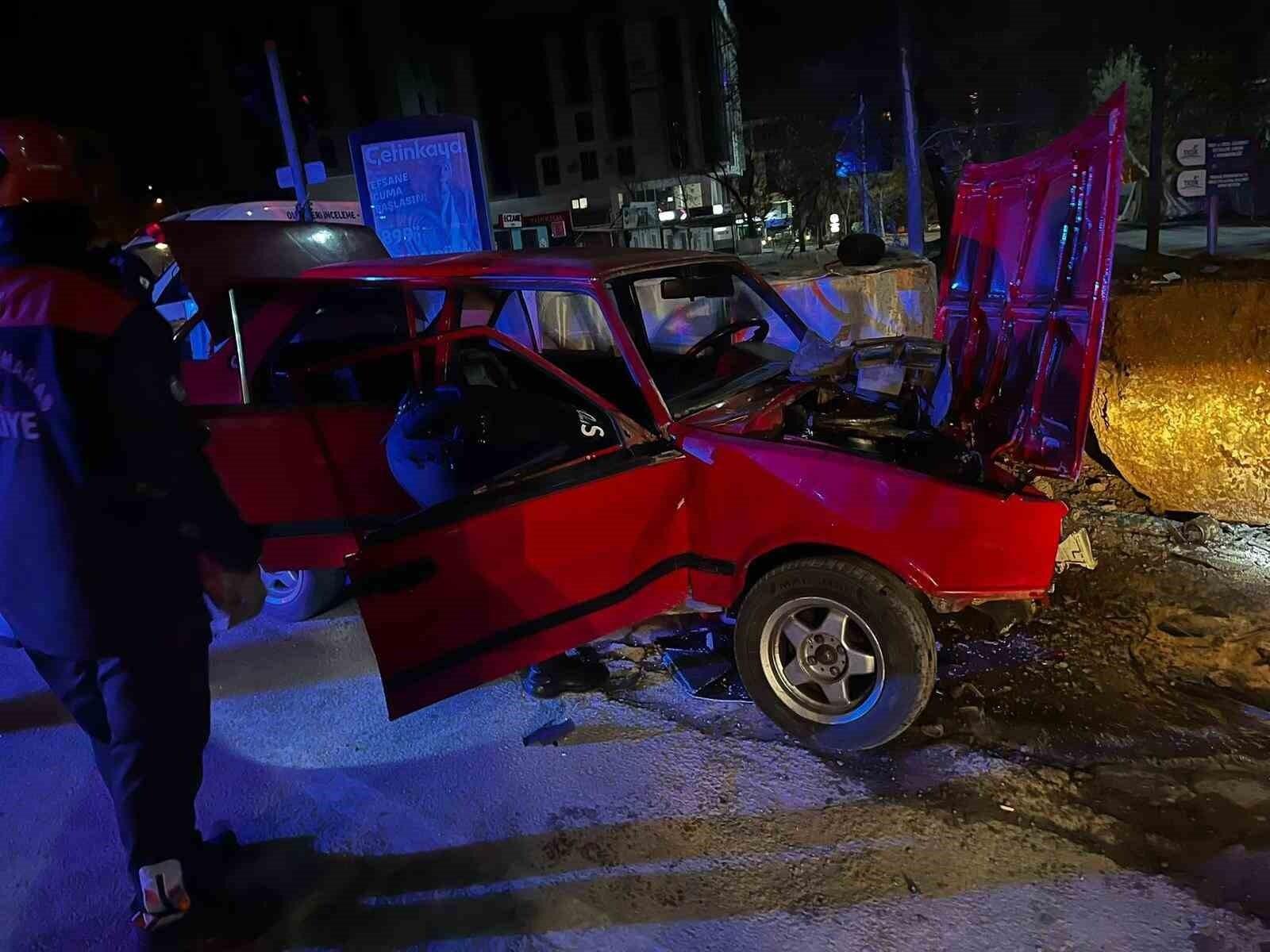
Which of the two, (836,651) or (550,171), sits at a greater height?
(550,171)

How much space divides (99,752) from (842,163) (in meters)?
23.3

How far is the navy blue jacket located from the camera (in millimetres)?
2115

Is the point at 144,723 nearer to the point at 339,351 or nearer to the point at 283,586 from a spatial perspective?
the point at 283,586

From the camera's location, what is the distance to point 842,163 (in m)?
22.7

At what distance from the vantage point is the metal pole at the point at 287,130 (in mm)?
10711

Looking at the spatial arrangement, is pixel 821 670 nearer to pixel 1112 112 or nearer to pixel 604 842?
pixel 604 842

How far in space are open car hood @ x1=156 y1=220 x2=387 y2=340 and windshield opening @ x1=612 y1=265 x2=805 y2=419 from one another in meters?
1.86

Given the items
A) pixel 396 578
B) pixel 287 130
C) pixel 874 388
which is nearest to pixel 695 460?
pixel 874 388

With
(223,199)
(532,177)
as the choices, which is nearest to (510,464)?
(223,199)

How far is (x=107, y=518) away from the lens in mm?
2248

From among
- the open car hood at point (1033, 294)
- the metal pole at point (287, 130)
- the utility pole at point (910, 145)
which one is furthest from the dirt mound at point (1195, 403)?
the metal pole at point (287, 130)

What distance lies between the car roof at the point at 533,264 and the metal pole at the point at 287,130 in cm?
818

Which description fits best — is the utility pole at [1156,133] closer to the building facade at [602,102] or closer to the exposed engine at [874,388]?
the exposed engine at [874,388]

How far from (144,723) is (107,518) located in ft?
1.99
